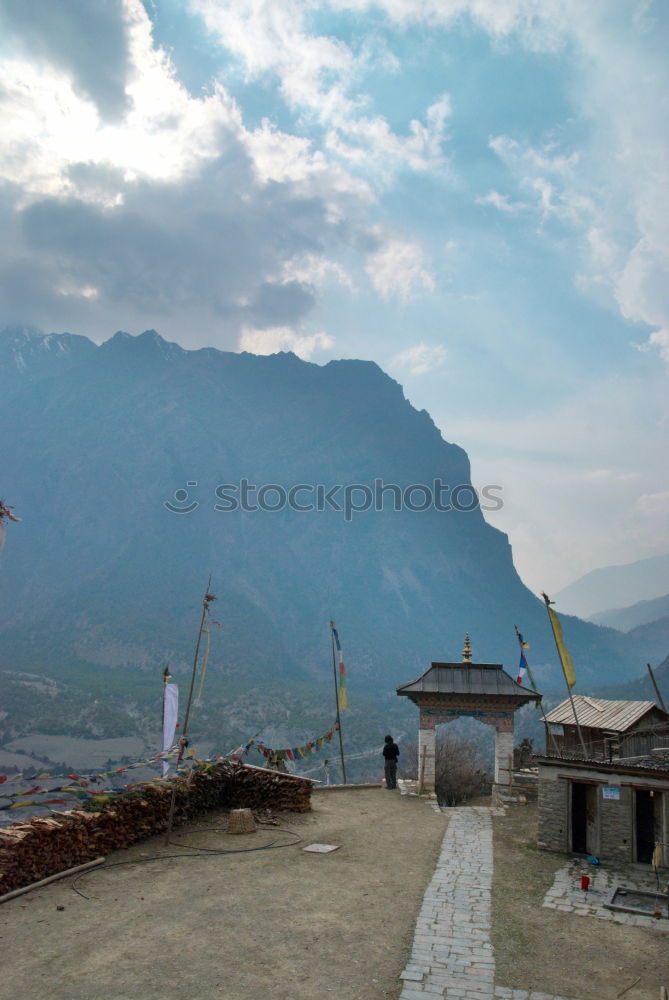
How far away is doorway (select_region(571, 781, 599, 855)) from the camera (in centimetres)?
1488

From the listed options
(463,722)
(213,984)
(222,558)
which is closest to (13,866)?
(213,984)

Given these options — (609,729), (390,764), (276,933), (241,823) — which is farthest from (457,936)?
(609,729)

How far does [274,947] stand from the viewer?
380 inches

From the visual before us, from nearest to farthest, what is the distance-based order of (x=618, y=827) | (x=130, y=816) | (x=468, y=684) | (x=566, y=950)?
1. (x=566, y=950)
2. (x=618, y=827)
3. (x=130, y=816)
4. (x=468, y=684)

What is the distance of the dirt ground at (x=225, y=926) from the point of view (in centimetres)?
855

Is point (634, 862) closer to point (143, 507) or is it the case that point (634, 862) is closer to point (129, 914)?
point (129, 914)

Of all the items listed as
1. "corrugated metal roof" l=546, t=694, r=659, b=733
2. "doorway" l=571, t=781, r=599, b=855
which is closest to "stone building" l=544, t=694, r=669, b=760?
"corrugated metal roof" l=546, t=694, r=659, b=733

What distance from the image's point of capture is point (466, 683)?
934 inches

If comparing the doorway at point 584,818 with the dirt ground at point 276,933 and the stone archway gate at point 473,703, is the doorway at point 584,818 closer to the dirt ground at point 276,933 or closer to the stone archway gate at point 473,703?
the dirt ground at point 276,933

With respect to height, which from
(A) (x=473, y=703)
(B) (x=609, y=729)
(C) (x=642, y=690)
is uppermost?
(A) (x=473, y=703)

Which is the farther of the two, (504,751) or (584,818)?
(504,751)

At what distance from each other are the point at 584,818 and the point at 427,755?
26.0 feet

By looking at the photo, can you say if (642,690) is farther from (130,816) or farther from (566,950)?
(566,950)

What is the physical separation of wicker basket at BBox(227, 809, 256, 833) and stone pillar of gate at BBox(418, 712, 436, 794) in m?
7.34
